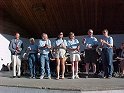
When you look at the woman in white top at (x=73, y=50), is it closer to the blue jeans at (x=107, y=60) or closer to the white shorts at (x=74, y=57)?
the white shorts at (x=74, y=57)

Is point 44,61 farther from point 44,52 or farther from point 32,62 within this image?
point 32,62

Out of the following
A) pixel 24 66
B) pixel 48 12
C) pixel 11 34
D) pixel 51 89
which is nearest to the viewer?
pixel 51 89

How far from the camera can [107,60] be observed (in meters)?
9.50

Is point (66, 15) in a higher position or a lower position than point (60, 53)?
higher

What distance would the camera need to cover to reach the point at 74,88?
676 cm

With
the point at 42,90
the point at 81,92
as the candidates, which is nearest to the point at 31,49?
the point at 42,90

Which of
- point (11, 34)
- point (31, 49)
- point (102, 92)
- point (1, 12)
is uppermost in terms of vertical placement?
point (1, 12)

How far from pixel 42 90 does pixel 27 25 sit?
10.2m

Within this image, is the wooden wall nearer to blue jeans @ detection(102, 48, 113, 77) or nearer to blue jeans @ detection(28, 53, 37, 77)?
blue jeans @ detection(28, 53, 37, 77)

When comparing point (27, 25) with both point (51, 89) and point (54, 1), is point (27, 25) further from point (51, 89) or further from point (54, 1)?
point (51, 89)

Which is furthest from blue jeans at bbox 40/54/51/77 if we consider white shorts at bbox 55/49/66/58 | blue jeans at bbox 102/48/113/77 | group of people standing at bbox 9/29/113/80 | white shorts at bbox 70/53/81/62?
blue jeans at bbox 102/48/113/77

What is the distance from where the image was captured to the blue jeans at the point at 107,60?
372 inches

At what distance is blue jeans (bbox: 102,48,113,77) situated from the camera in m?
9.46

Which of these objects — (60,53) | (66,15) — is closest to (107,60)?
(60,53)
